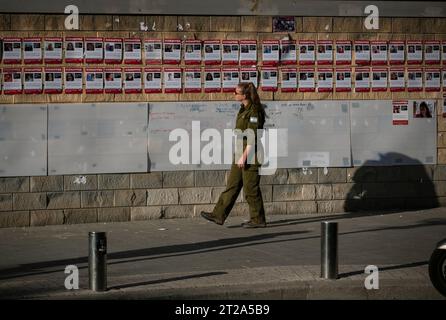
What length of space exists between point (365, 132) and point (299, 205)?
4.99 feet

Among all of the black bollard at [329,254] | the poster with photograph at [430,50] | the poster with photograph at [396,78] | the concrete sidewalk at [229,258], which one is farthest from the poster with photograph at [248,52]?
the black bollard at [329,254]

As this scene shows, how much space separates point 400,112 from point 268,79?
215cm

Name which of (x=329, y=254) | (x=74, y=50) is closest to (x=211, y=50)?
(x=74, y=50)

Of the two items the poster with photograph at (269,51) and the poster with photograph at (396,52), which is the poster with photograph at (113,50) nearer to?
the poster with photograph at (269,51)

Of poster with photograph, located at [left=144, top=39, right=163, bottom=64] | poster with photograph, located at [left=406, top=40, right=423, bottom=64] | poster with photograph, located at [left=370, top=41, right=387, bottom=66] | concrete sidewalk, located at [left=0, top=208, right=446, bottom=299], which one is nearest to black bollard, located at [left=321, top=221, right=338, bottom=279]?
concrete sidewalk, located at [left=0, top=208, right=446, bottom=299]

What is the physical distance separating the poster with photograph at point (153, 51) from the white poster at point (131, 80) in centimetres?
23

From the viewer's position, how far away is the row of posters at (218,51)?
12.7 metres

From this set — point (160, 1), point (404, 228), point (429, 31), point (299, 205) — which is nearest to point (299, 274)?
point (404, 228)

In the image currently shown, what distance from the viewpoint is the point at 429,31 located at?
1397cm

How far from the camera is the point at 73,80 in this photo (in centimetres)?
1281

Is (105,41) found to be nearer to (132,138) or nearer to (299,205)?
(132,138)

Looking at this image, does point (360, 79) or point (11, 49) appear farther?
point (360, 79)

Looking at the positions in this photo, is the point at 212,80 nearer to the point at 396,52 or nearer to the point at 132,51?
the point at 132,51

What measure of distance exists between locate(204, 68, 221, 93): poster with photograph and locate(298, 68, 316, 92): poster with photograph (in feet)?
4.08
